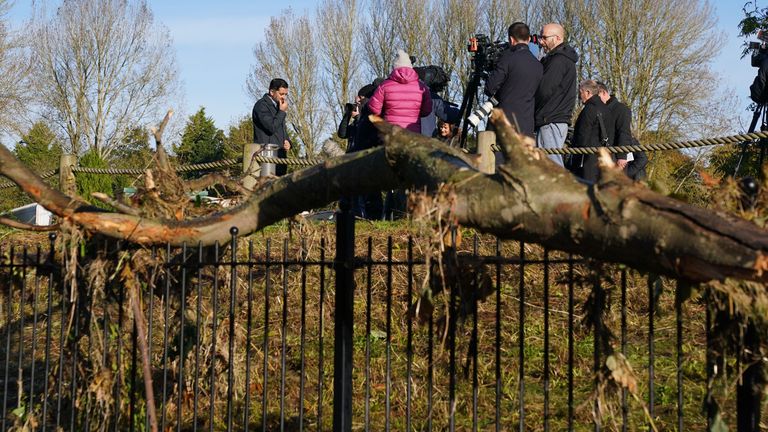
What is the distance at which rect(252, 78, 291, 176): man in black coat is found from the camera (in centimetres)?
1012

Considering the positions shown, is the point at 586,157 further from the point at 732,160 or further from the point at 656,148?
the point at 732,160

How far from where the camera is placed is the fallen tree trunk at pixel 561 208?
8.96 ft

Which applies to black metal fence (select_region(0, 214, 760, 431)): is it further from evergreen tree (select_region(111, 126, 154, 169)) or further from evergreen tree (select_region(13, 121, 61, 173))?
evergreen tree (select_region(111, 126, 154, 169))

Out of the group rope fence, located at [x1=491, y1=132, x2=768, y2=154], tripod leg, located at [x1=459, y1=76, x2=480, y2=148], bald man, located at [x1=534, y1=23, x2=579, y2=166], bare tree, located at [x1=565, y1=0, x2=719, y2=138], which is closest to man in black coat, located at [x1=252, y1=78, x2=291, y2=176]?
tripod leg, located at [x1=459, y1=76, x2=480, y2=148]

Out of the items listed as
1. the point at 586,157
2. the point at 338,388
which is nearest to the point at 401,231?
the point at 586,157

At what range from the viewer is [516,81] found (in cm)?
793

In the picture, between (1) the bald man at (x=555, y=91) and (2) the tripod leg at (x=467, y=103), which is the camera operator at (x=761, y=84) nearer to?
(1) the bald man at (x=555, y=91)

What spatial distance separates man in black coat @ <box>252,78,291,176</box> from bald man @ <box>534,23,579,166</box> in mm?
3198

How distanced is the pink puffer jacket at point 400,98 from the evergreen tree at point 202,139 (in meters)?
32.4

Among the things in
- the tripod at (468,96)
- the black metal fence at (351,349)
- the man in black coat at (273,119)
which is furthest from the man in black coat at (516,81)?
the man in black coat at (273,119)

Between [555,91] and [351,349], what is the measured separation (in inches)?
184

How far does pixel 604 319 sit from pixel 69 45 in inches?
1565

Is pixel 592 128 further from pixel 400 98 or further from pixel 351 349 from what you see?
pixel 351 349

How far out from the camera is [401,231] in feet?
26.8
